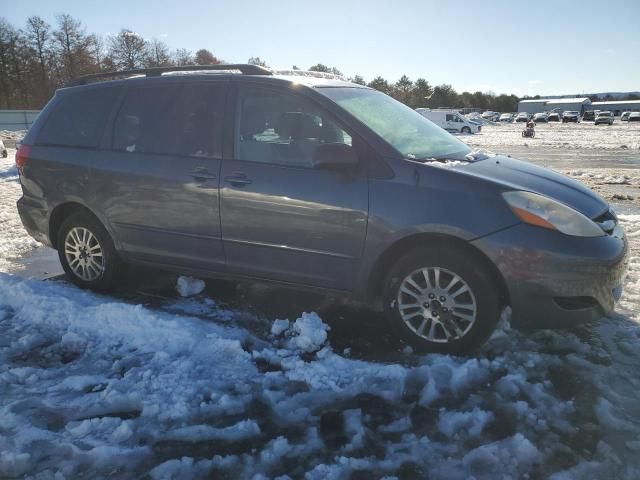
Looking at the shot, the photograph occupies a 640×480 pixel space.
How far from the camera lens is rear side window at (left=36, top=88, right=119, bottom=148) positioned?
4.52 m

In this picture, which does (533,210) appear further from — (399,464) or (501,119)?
(501,119)

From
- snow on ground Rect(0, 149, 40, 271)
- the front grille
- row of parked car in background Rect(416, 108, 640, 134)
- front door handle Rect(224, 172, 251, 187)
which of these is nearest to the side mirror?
front door handle Rect(224, 172, 251, 187)

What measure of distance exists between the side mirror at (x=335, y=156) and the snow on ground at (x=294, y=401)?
122 centimetres

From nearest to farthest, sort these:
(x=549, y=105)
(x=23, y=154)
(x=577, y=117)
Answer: (x=23, y=154), (x=577, y=117), (x=549, y=105)

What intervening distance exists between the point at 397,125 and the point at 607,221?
65.5 inches

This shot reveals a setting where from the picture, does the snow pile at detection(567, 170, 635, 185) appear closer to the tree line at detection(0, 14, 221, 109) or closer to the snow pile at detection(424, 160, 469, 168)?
the snow pile at detection(424, 160, 469, 168)

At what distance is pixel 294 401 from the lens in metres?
2.88

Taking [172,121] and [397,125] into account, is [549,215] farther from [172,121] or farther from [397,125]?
[172,121]

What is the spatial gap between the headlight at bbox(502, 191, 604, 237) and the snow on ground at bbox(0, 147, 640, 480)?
859mm

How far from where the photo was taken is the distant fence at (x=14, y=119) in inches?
1690

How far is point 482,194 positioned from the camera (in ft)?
10.5

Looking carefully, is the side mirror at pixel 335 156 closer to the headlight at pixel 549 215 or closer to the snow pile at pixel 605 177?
the headlight at pixel 549 215

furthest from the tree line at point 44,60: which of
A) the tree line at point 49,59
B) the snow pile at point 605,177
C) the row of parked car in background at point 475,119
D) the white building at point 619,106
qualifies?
the white building at point 619,106

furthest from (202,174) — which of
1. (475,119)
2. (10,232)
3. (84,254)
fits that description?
(475,119)
